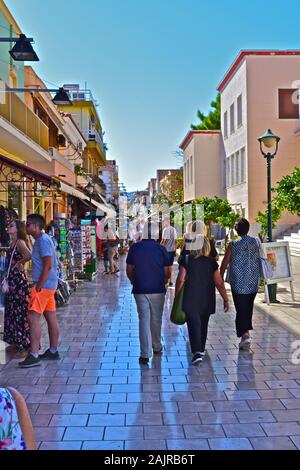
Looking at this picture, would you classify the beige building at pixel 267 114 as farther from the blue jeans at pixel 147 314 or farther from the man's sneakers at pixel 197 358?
the man's sneakers at pixel 197 358

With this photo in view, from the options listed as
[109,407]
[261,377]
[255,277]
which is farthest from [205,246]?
[109,407]

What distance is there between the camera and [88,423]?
4555mm

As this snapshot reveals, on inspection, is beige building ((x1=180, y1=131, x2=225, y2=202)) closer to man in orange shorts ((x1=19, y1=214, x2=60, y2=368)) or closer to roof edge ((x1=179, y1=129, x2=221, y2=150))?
roof edge ((x1=179, y1=129, x2=221, y2=150))

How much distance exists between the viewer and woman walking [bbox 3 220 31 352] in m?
6.93

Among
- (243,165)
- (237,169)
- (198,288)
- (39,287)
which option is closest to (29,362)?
(39,287)

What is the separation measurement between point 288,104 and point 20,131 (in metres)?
15.9

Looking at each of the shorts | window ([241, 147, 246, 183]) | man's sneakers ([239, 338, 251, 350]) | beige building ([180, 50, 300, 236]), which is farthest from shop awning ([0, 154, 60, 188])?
window ([241, 147, 246, 183])

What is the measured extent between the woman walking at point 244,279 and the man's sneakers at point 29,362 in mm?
2546

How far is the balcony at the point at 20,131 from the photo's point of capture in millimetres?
12914

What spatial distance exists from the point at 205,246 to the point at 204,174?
29084 millimetres

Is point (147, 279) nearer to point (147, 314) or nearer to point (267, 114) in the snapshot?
point (147, 314)

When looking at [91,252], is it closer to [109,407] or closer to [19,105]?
[19,105]

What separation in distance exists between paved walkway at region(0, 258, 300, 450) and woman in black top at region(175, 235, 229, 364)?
1.10ft

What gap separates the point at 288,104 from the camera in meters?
26.0
